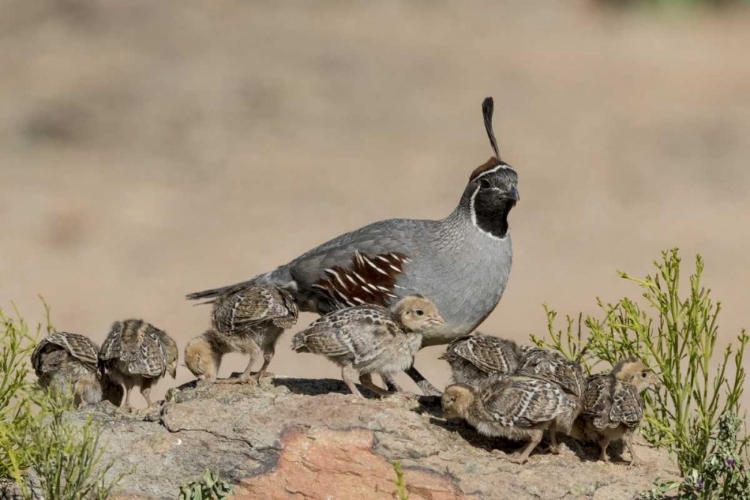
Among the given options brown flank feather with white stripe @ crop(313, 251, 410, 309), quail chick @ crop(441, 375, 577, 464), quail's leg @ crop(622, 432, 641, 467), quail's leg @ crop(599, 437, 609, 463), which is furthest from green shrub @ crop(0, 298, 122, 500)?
quail's leg @ crop(622, 432, 641, 467)

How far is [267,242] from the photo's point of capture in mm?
20766

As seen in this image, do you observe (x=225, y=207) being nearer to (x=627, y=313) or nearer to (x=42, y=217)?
(x=42, y=217)

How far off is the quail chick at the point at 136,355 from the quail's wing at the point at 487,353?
6.16 ft

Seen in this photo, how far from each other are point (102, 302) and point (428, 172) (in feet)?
22.6

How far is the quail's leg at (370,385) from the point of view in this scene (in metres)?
9.03

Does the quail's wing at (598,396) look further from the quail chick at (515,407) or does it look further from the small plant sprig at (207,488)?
the small plant sprig at (207,488)

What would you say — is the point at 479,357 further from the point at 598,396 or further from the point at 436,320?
the point at 598,396

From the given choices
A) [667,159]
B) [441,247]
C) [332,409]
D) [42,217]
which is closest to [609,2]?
[667,159]

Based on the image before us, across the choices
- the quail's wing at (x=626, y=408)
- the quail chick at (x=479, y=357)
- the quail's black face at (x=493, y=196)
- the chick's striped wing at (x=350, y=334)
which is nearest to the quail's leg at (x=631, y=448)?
the quail's wing at (x=626, y=408)

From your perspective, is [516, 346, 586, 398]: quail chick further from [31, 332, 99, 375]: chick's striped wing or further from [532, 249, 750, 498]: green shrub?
[31, 332, 99, 375]: chick's striped wing

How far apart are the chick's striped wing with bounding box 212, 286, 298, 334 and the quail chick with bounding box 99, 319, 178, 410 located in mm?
476

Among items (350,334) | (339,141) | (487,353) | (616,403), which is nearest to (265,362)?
(350,334)

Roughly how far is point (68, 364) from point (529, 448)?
9.97 feet

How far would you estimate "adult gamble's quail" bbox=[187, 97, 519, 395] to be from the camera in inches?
389
